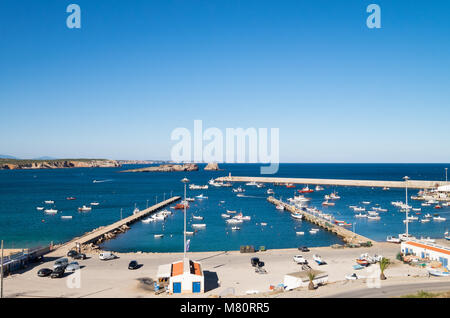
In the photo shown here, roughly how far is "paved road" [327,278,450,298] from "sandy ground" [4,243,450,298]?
37.9 inches

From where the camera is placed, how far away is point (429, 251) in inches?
1364

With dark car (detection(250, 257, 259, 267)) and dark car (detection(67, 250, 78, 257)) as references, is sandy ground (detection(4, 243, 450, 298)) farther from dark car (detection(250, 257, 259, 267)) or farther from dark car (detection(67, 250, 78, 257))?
dark car (detection(67, 250, 78, 257))

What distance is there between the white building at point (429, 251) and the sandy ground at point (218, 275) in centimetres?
210

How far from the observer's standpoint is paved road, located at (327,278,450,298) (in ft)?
70.8

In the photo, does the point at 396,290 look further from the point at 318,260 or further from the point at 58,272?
the point at 58,272

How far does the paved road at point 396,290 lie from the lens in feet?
70.8

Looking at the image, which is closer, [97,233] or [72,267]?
[72,267]

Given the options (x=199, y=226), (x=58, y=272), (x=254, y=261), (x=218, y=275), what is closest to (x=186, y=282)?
(x=218, y=275)

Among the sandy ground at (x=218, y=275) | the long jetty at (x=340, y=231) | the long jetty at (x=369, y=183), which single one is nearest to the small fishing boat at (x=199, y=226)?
the long jetty at (x=340, y=231)

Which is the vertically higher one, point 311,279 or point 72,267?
point 311,279

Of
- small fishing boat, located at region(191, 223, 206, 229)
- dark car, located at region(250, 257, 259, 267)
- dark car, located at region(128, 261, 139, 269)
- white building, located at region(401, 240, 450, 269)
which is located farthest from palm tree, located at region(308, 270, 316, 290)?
small fishing boat, located at region(191, 223, 206, 229)

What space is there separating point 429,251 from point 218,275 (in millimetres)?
21981

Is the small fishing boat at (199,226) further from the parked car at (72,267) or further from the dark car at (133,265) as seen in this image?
the parked car at (72,267)
